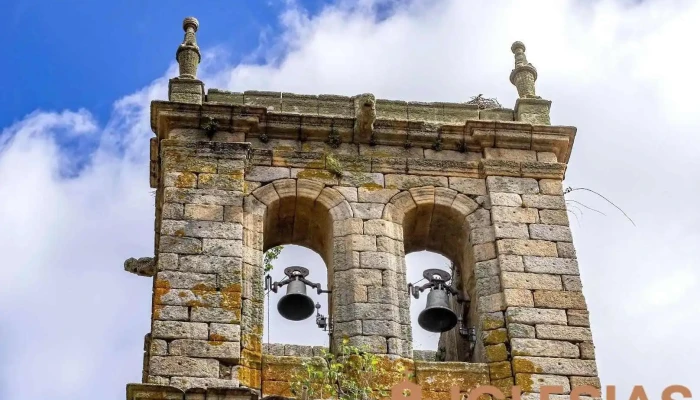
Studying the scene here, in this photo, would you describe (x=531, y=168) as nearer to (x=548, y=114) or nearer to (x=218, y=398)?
(x=548, y=114)

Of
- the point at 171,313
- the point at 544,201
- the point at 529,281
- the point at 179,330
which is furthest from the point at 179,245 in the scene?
the point at 544,201

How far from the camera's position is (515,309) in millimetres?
11875

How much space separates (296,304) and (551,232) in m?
2.44

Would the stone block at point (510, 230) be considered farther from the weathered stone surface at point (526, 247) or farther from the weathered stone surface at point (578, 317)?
the weathered stone surface at point (578, 317)

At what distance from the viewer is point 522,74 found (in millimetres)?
14438

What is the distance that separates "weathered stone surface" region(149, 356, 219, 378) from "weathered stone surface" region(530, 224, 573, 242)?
130 inches

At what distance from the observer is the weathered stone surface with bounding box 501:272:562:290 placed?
12082mm

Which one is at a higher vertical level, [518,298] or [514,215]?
[514,215]

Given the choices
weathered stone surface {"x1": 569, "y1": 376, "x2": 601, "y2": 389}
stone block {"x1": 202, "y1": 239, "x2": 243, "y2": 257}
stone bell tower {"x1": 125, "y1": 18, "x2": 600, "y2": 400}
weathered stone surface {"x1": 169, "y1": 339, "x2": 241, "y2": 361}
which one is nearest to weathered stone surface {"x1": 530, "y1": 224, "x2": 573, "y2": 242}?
stone bell tower {"x1": 125, "y1": 18, "x2": 600, "y2": 400}

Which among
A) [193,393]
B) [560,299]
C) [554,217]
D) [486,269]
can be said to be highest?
[554,217]

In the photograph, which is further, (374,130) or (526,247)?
(374,130)

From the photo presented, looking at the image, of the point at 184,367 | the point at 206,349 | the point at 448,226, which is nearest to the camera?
the point at 184,367

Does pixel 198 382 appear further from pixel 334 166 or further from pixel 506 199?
pixel 506 199

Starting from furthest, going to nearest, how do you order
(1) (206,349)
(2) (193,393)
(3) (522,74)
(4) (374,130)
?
(3) (522,74) < (4) (374,130) < (1) (206,349) < (2) (193,393)
